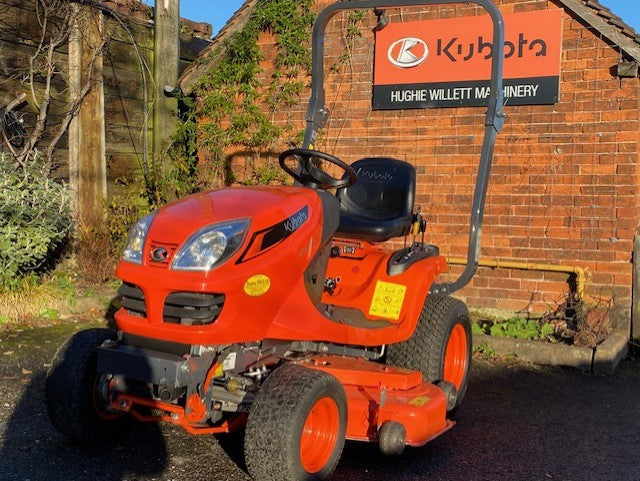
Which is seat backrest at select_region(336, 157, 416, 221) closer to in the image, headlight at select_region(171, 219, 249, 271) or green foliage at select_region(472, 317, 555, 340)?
headlight at select_region(171, 219, 249, 271)

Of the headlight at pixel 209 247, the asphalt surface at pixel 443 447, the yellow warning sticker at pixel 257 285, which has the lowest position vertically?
the asphalt surface at pixel 443 447

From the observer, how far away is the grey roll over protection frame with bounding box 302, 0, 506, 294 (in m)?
4.48

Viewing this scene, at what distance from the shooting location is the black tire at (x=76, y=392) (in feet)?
11.9

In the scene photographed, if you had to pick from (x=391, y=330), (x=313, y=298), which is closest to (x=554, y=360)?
(x=391, y=330)

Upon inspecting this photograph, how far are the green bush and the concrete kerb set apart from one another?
371 cm

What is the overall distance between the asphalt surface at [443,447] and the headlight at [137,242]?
99 centimetres

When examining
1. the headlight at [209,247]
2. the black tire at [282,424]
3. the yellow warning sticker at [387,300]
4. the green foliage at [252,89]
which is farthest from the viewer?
the green foliage at [252,89]

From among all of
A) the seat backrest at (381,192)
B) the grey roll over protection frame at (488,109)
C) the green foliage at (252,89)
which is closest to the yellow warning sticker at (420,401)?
the grey roll over protection frame at (488,109)

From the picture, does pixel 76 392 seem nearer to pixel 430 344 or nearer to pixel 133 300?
pixel 133 300

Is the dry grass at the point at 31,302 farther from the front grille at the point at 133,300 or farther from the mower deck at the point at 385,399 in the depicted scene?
the mower deck at the point at 385,399

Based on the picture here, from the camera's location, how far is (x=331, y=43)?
319 inches

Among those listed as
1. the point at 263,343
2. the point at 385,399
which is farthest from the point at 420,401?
the point at 263,343

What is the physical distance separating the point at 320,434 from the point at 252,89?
562 cm

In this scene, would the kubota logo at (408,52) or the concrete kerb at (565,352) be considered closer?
the concrete kerb at (565,352)
